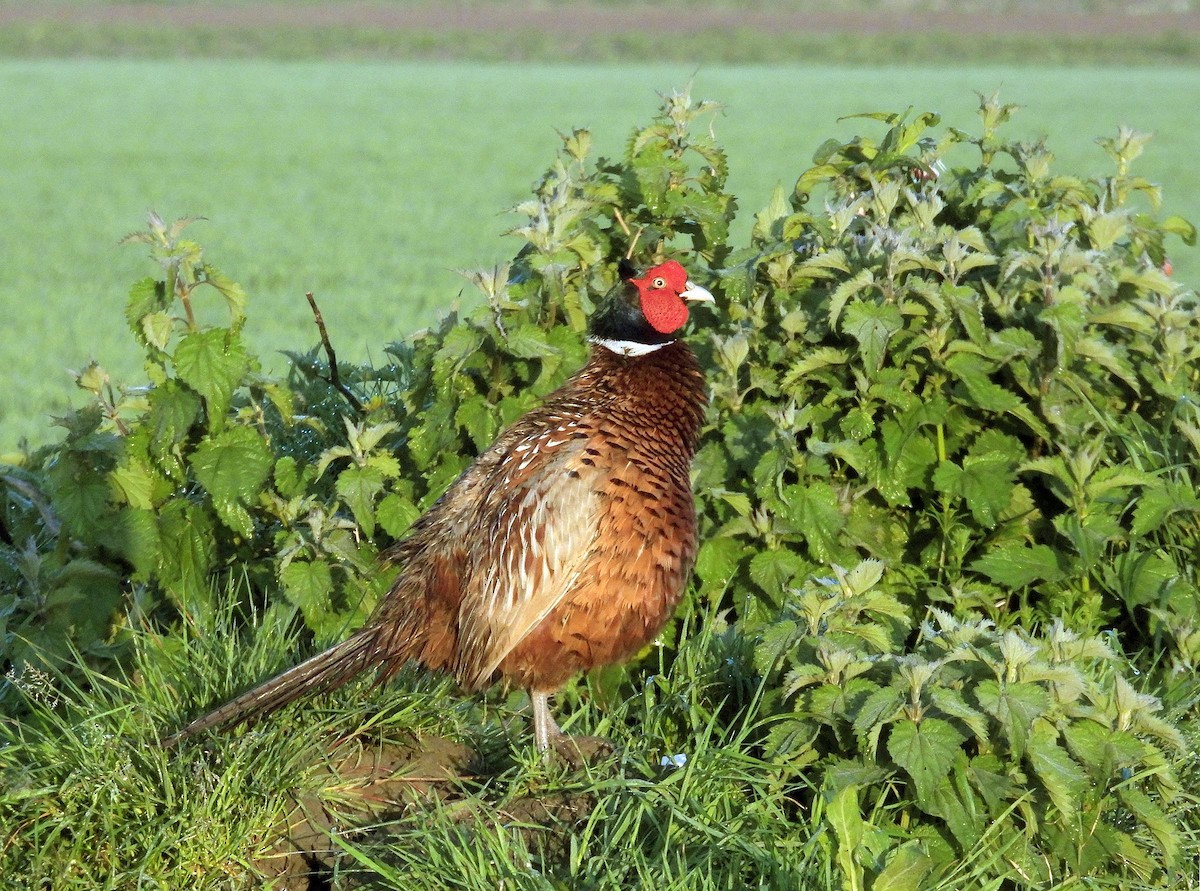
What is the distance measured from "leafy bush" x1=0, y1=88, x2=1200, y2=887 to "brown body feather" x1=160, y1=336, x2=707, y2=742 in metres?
0.40

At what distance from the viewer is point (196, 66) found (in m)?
34.2

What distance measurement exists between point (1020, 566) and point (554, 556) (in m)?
1.39

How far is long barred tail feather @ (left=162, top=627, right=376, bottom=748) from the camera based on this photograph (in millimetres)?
2971

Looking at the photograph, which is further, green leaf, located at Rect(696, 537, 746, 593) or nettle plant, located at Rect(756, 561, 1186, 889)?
green leaf, located at Rect(696, 537, 746, 593)

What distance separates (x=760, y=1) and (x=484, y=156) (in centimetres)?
3641

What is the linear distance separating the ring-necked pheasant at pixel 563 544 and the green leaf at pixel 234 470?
62 cm

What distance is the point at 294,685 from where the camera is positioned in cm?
305

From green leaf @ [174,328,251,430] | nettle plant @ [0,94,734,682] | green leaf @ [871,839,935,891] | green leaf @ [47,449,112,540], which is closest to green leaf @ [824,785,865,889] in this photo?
green leaf @ [871,839,935,891]

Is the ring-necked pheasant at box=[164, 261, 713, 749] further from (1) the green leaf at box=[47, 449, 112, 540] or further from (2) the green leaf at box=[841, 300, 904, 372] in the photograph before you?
(1) the green leaf at box=[47, 449, 112, 540]

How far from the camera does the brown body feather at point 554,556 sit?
10.4ft

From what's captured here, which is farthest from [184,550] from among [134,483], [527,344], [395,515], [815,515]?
[815,515]

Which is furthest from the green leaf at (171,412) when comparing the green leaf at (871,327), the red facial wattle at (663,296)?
the green leaf at (871,327)

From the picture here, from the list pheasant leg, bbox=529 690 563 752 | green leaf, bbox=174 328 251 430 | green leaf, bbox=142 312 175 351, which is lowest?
pheasant leg, bbox=529 690 563 752

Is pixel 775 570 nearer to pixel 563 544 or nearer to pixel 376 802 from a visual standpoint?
pixel 563 544
